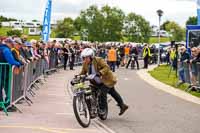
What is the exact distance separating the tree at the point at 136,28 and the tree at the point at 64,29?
449 inches

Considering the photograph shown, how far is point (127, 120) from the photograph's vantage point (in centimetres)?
1330

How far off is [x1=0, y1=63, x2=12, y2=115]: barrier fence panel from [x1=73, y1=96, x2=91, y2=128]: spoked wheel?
2.20 metres

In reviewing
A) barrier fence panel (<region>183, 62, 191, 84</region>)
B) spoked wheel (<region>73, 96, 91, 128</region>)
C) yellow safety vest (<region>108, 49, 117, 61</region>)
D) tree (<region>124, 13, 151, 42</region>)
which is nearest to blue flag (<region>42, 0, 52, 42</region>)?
yellow safety vest (<region>108, 49, 117, 61</region>)

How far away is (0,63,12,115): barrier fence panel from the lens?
43.2 feet

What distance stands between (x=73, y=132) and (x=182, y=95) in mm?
10229

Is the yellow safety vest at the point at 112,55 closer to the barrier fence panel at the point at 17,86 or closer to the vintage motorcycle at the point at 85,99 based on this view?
the barrier fence panel at the point at 17,86

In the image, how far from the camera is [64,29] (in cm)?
10488

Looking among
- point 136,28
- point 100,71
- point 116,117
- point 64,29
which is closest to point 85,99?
point 100,71

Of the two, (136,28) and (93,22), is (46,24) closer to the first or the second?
(93,22)

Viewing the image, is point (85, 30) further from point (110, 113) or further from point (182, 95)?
point (110, 113)

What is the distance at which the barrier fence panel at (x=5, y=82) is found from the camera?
13164mm

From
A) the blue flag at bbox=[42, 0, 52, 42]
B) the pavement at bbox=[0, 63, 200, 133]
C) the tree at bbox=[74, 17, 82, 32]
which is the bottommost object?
the pavement at bbox=[0, 63, 200, 133]

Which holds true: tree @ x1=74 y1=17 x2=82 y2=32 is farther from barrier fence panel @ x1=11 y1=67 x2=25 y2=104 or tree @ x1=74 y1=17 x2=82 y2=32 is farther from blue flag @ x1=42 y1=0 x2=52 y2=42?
barrier fence panel @ x1=11 y1=67 x2=25 y2=104

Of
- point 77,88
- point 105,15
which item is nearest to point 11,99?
point 77,88
